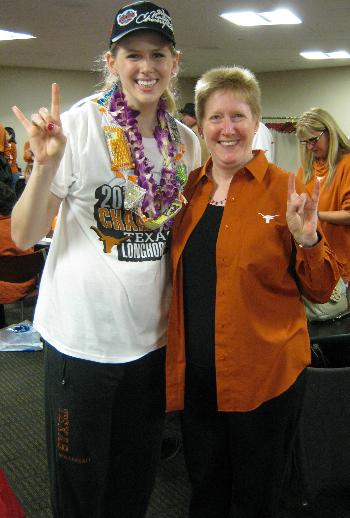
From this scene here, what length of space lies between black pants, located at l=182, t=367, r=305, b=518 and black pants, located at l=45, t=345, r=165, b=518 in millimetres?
120

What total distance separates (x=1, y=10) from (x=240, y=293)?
21.3 feet

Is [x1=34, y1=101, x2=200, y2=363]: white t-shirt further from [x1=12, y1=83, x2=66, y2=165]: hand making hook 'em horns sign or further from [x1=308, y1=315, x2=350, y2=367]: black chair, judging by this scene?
[x1=308, y1=315, x2=350, y2=367]: black chair

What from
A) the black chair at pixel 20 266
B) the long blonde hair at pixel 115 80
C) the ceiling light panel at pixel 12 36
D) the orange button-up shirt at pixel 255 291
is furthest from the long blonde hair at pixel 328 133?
the ceiling light panel at pixel 12 36

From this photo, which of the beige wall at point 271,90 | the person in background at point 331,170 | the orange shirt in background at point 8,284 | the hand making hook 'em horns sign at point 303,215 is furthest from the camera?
the beige wall at point 271,90

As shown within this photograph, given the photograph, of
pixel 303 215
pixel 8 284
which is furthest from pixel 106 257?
pixel 8 284

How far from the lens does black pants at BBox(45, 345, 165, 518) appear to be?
139 cm

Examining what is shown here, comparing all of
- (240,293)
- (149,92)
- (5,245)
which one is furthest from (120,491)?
(5,245)

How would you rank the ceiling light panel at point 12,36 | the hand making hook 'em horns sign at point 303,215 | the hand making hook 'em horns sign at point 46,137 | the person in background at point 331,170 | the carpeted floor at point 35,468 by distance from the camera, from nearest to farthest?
the hand making hook 'em horns sign at point 46,137 < the hand making hook 'em horns sign at point 303,215 < the carpeted floor at point 35,468 < the person in background at point 331,170 < the ceiling light panel at point 12,36

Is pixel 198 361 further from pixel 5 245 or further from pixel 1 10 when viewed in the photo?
pixel 1 10

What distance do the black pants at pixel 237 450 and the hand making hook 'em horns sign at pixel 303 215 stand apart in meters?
0.44

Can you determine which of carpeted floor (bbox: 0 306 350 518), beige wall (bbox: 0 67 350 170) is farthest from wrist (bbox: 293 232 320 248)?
beige wall (bbox: 0 67 350 170)

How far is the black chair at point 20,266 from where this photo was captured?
11.4ft

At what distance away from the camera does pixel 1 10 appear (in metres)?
6.55

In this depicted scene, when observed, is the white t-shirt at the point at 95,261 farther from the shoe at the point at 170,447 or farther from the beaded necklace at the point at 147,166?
the shoe at the point at 170,447
